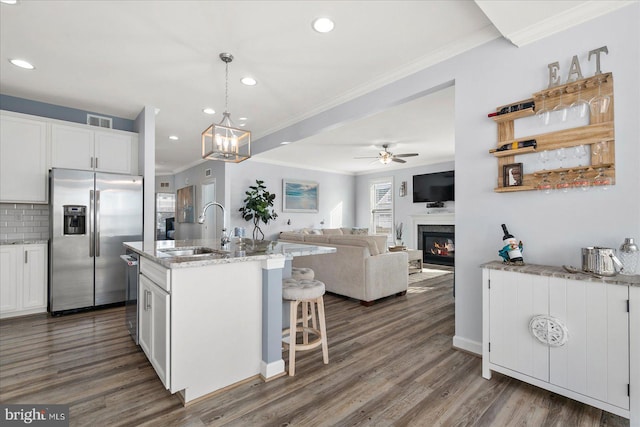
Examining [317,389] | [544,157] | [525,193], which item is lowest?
[317,389]

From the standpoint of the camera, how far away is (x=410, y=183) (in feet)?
27.3

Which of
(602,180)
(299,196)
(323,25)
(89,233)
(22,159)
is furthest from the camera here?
(299,196)

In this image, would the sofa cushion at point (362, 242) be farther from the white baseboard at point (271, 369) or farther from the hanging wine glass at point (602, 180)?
the hanging wine glass at point (602, 180)

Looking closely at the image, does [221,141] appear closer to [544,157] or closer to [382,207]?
[544,157]

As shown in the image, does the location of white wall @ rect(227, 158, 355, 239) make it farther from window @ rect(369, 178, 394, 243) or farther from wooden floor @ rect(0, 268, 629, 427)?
wooden floor @ rect(0, 268, 629, 427)

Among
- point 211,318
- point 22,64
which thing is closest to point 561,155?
point 211,318

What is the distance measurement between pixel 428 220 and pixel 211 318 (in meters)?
6.80

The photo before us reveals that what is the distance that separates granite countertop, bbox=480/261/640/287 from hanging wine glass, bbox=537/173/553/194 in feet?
1.76

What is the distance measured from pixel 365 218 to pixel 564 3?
7679mm

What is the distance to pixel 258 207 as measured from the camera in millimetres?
7047

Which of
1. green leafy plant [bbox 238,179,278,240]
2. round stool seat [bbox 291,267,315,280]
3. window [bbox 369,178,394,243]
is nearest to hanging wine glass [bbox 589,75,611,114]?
round stool seat [bbox 291,267,315,280]

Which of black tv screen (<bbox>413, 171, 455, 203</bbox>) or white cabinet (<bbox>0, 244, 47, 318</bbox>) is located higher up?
black tv screen (<bbox>413, 171, 455, 203</bbox>)

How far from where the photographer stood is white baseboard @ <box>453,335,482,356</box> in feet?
8.24

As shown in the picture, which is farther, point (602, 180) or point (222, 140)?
point (222, 140)
